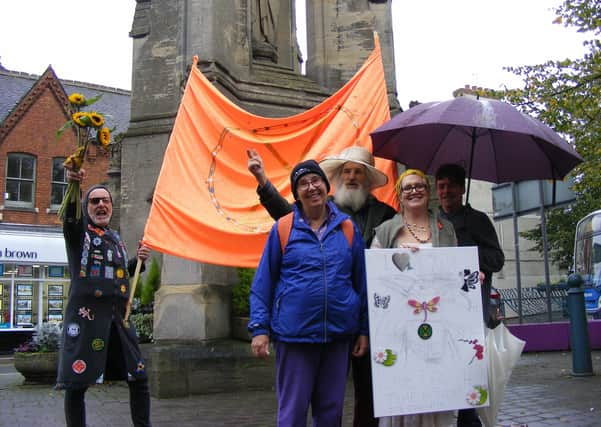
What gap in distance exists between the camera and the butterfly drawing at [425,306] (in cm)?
370

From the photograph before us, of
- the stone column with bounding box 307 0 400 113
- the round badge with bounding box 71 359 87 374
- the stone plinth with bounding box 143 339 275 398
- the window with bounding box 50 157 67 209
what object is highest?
the window with bounding box 50 157 67 209

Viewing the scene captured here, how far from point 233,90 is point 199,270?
96.4 inches

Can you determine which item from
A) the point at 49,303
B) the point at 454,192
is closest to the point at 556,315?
the point at 49,303

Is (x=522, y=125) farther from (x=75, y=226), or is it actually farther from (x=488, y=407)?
(x=75, y=226)

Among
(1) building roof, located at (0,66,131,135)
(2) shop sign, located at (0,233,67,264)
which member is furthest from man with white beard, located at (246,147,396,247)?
(1) building roof, located at (0,66,131,135)

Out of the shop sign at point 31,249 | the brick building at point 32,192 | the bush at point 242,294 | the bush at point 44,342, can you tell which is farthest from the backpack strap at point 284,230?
the shop sign at point 31,249

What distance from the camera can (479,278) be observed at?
3.82 m

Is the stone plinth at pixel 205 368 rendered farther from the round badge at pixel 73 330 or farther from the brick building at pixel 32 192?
the brick building at pixel 32 192

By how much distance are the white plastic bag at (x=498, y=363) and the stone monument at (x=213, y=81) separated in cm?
391

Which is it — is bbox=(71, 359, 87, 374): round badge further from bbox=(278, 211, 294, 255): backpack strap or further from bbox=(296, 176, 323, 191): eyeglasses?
bbox=(296, 176, 323, 191): eyeglasses

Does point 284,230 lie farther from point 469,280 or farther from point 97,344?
point 97,344

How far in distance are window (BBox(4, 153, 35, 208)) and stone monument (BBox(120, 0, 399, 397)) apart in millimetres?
19966

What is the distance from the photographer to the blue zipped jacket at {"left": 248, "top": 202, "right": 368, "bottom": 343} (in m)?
3.51

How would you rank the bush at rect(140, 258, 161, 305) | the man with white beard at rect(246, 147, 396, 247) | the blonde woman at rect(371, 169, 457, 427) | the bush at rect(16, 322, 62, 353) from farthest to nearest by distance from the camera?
the bush at rect(16, 322, 62, 353) → the bush at rect(140, 258, 161, 305) → the man with white beard at rect(246, 147, 396, 247) → the blonde woman at rect(371, 169, 457, 427)
